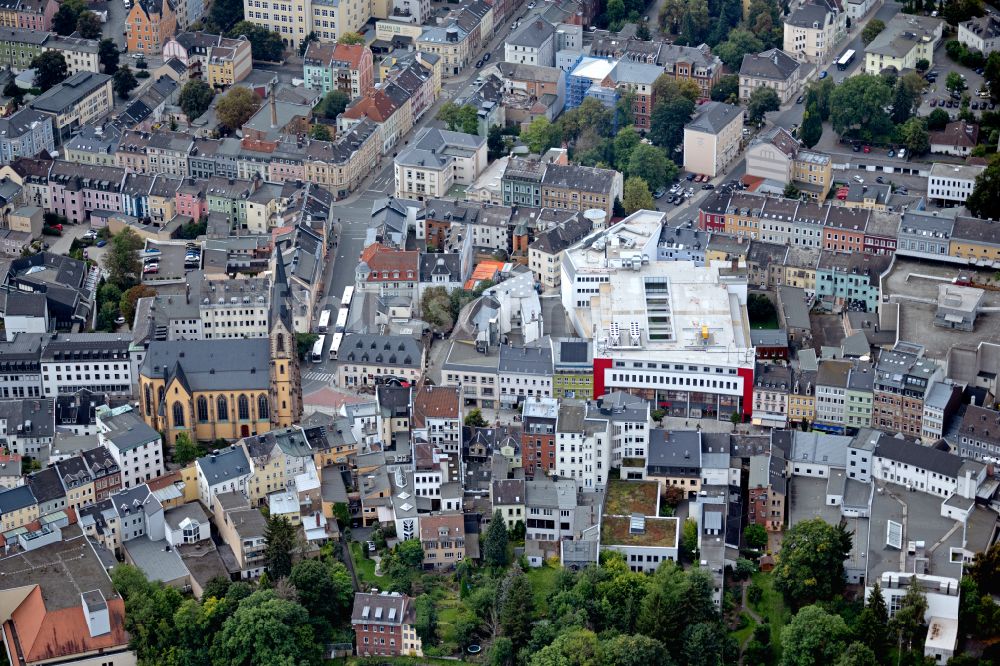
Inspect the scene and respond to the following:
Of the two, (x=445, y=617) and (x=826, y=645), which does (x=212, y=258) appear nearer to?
(x=445, y=617)

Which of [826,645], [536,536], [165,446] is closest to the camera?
[826,645]

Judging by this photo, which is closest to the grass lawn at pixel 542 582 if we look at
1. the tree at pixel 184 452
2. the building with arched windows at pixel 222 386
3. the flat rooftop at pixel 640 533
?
the flat rooftop at pixel 640 533

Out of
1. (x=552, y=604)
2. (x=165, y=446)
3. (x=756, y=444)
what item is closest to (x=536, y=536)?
(x=552, y=604)

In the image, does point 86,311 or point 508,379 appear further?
point 86,311

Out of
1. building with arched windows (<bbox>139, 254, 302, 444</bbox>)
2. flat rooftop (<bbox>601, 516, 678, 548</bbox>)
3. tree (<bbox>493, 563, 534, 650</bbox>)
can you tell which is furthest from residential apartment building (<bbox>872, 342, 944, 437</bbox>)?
building with arched windows (<bbox>139, 254, 302, 444</bbox>)

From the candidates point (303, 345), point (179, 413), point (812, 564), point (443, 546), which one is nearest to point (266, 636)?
point (443, 546)
